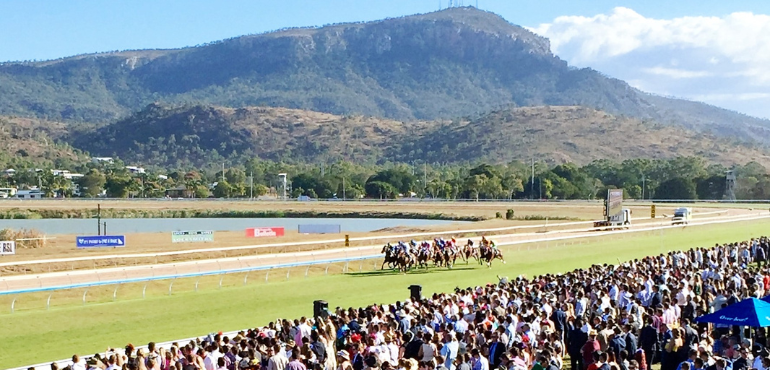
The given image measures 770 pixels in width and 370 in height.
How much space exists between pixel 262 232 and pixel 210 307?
32.6m

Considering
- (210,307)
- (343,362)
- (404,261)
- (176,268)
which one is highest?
(343,362)

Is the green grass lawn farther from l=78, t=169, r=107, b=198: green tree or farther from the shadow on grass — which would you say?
l=78, t=169, r=107, b=198: green tree

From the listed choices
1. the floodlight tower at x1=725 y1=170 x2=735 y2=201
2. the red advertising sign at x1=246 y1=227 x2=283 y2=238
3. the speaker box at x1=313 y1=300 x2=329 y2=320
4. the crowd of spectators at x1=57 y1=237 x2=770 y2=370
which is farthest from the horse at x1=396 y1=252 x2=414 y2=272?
the floodlight tower at x1=725 y1=170 x2=735 y2=201

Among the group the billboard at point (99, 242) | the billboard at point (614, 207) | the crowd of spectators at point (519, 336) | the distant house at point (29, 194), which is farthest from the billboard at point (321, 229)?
the distant house at point (29, 194)

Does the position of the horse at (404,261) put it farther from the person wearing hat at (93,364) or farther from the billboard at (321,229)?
the billboard at (321,229)

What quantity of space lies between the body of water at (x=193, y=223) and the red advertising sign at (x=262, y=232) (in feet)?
51.9

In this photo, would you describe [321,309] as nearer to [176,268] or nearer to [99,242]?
[176,268]

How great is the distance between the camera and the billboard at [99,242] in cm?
4697

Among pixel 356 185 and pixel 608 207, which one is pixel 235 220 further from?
pixel 608 207

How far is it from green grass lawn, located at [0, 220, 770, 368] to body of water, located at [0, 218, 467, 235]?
39873 millimetres

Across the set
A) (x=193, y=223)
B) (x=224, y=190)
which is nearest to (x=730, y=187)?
(x=193, y=223)

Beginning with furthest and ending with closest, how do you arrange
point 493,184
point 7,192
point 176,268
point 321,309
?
1. point 7,192
2. point 493,184
3. point 176,268
4. point 321,309

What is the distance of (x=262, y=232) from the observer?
186ft

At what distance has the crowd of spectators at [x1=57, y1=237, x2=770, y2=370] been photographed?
38.9 ft
